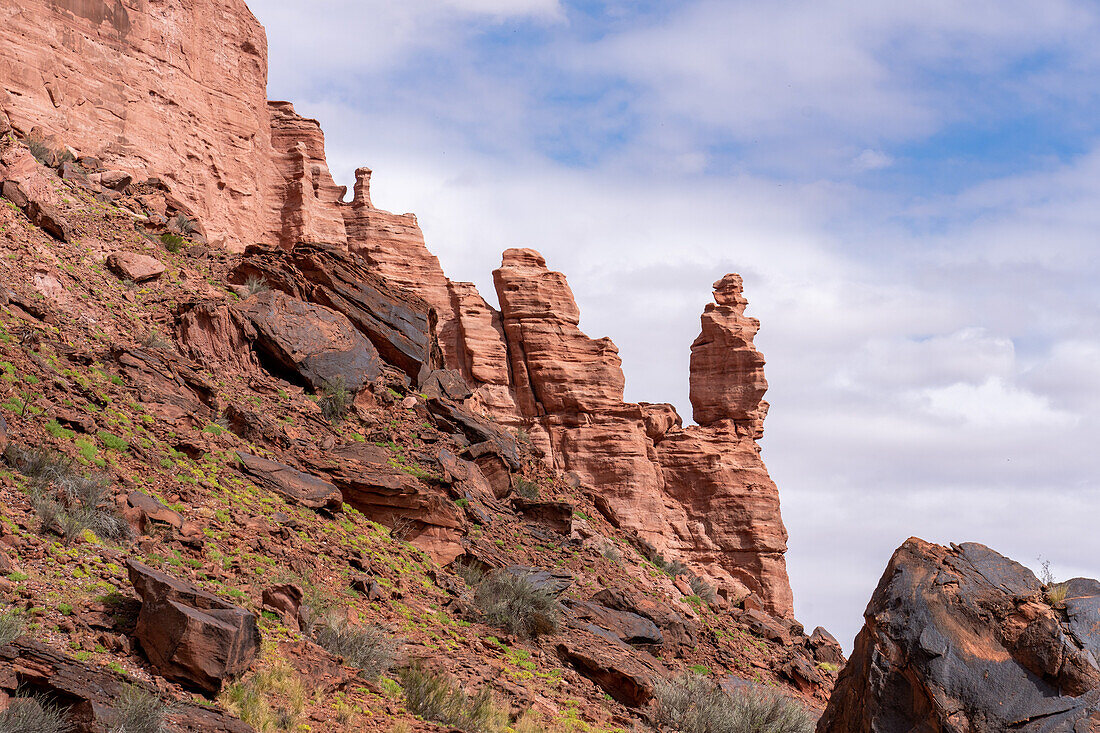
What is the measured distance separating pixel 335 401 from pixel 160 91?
17806 mm

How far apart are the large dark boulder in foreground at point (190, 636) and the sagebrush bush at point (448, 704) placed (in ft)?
8.19

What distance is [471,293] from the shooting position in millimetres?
53062

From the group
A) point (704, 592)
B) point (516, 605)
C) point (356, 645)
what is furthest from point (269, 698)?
point (704, 592)

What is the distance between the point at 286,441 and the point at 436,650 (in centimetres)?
620

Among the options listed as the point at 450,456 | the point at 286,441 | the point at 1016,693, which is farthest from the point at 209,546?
the point at 1016,693

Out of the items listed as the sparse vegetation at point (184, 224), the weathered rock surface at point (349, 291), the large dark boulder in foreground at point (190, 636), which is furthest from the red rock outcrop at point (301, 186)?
the large dark boulder in foreground at point (190, 636)

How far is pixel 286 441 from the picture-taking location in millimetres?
19625

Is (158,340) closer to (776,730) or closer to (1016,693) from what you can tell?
(776,730)

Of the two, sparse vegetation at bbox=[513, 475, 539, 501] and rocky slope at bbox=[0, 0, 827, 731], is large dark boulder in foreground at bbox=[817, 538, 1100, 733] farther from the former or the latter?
sparse vegetation at bbox=[513, 475, 539, 501]

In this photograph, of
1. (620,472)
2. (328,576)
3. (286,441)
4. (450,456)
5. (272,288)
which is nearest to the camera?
(328,576)

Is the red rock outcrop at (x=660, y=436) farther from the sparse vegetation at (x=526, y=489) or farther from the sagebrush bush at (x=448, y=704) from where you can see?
the sagebrush bush at (x=448, y=704)

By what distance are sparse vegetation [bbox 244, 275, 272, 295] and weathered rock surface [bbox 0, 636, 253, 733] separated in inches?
604

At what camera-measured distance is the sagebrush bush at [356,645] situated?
1323 cm

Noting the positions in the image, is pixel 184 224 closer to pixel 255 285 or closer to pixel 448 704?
pixel 255 285
